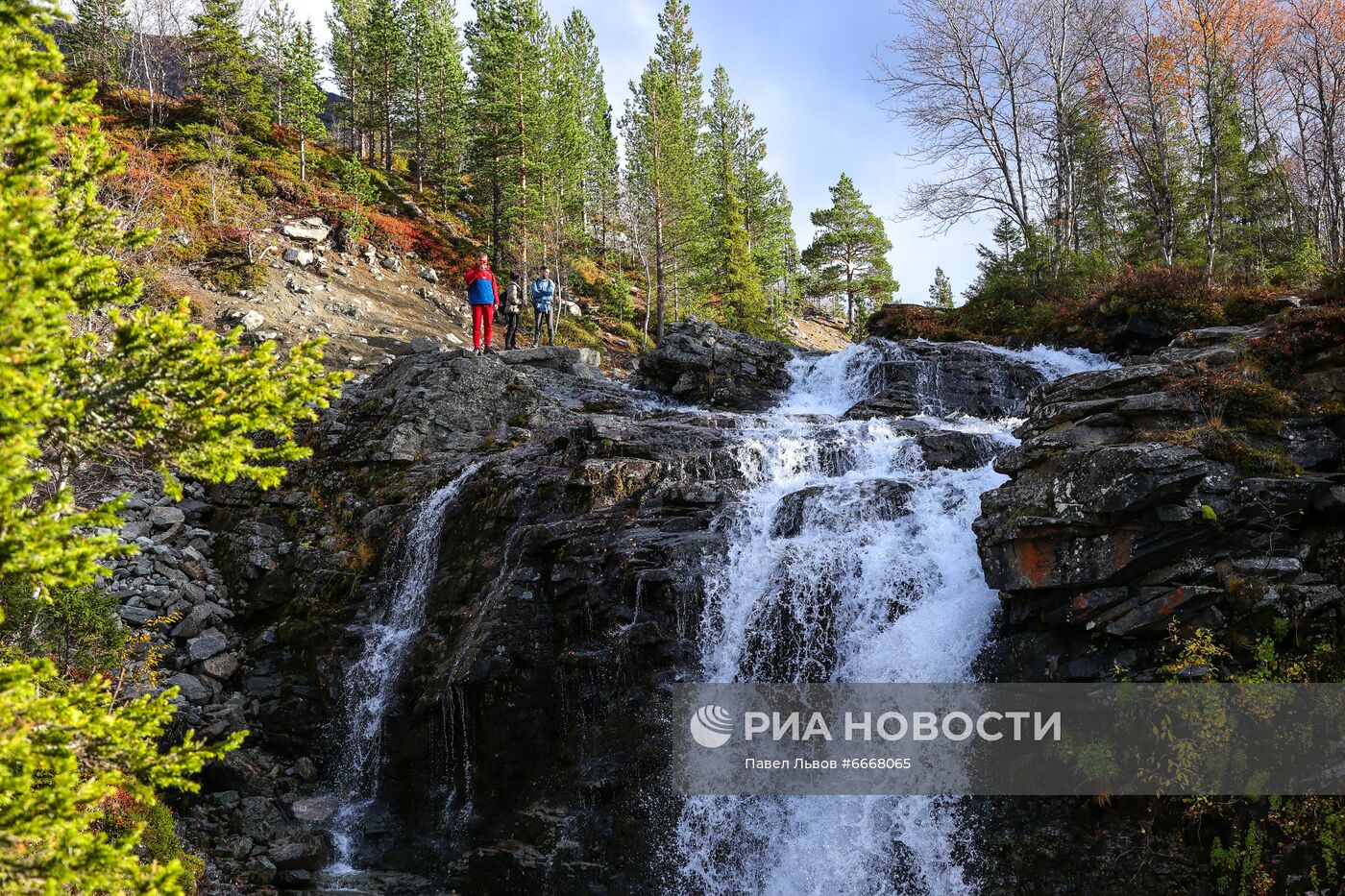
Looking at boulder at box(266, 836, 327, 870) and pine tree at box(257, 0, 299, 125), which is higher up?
pine tree at box(257, 0, 299, 125)

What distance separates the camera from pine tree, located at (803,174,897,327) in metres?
51.4

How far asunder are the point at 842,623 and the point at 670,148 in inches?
1251

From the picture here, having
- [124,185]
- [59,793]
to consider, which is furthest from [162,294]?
[59,793]

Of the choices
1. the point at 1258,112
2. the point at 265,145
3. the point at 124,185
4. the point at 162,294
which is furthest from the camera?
the point at 265,145

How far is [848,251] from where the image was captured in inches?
2074

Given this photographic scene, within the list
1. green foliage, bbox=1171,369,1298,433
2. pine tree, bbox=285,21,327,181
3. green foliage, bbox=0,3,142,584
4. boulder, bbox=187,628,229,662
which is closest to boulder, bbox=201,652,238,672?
boulder, bbox=187,628,229,662

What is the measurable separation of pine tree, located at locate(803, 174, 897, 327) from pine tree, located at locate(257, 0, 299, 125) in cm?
3276

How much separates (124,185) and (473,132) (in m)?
22.6

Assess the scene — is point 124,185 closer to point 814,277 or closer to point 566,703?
point 566,703

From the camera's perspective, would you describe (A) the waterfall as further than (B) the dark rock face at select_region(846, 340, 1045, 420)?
No

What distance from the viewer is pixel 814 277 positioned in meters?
53.3

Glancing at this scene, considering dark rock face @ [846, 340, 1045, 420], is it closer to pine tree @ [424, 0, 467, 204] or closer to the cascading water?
the cascading water

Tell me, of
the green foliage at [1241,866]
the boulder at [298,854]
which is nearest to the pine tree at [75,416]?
the boulder at [298,854]

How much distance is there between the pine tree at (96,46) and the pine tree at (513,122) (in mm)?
16919
